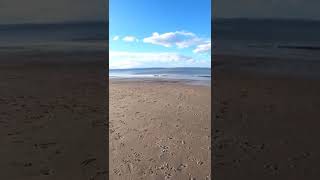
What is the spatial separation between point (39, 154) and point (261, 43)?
3.84m

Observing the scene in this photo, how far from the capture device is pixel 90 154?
3469 millimetres

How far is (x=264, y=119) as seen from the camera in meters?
4.15

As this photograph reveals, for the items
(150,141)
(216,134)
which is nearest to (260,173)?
(216,134)

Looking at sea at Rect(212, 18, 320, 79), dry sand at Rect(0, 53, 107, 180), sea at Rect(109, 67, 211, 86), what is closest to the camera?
dry sand at Rect(0, 53, 107, 180)

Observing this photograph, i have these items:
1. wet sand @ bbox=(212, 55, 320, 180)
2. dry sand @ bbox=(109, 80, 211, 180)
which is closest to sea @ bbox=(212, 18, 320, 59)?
wet sand @ bbox=(212, 55, 320, 180)

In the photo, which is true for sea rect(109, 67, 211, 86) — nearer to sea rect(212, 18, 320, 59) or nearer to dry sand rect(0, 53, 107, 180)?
sea rect(212, 18, 320, 59)

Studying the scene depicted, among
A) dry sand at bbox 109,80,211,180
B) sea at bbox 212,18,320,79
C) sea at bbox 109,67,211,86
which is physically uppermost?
sea at bbox 212,18,320,79

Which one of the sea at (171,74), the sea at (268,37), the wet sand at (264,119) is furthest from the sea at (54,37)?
the wet sand at (264,119)

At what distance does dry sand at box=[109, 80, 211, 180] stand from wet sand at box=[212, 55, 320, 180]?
0.56 feet

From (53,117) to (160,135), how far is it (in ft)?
3.70

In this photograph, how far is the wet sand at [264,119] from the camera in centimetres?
328

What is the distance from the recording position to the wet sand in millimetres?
3279

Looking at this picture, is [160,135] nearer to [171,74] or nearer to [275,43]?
[275,43]

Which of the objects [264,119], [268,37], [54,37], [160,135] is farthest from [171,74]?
[160,135]
